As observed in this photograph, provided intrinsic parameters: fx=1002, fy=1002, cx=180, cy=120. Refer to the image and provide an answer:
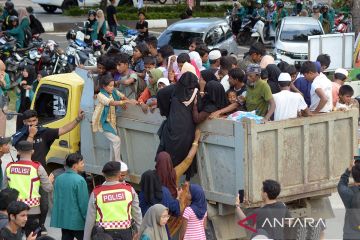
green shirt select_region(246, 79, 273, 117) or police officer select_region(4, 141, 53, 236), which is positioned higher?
green shirt select_region(246, 79, 273, 117)

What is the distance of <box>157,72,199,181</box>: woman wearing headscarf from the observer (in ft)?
34.7

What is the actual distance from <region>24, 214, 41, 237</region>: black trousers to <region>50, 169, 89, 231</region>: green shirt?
18.9 inches

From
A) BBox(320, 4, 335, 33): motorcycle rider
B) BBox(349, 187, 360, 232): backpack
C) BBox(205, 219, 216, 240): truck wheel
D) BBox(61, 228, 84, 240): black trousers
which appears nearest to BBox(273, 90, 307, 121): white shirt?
BBox(205, 219, 216, 240): truck wheel

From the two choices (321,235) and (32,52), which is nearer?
(321,235)

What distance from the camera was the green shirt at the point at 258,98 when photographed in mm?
10992

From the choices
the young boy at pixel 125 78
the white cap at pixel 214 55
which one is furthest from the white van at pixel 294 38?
the young boy at pixel 125 78

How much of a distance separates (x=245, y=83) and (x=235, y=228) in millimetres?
1750

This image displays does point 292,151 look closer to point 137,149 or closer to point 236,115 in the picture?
point 236,115

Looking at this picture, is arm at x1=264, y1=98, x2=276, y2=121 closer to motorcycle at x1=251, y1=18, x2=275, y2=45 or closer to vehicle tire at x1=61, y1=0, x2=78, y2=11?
motorcycle at x1=251, y1=18, x2=275, y2=45

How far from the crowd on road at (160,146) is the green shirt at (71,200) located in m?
0.01

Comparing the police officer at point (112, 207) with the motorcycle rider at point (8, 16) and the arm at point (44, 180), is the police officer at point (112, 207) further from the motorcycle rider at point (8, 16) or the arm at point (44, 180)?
the motorcycle rider at point (8, 16)

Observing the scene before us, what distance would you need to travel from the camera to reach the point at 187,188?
10.2 m

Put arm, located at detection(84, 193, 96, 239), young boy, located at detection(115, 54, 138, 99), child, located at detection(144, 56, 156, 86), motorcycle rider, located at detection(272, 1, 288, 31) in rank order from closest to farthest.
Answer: arm, located at detection(84, 193, 96, 239) < young boy, located at detection(115, 54, 138, 99) < child, located at detection(144, 56, 156, 86) < motorcycle rider, located at detection(272, 1, 288, 31)

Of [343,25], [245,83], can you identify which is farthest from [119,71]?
[343,25]
